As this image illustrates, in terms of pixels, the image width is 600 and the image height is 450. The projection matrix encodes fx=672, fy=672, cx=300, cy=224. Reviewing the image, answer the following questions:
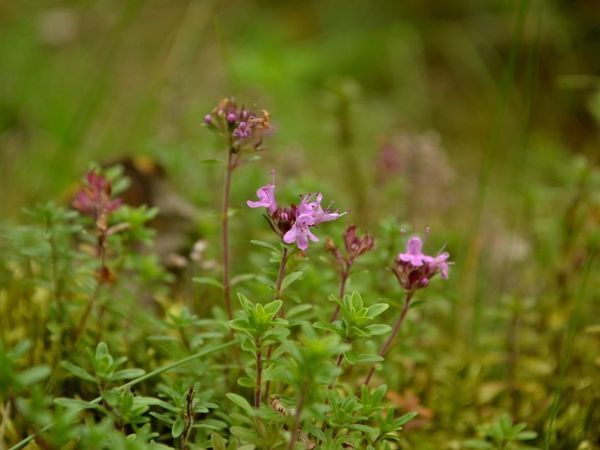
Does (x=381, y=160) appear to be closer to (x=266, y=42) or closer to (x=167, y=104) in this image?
(x=167, y=104)

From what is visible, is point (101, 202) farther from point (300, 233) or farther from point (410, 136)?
point (410, 136)

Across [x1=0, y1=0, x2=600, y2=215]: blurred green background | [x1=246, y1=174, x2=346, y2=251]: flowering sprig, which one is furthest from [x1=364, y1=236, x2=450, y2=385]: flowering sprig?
[x1=0, y1=0, x2=600, y2=215]: blurred green background

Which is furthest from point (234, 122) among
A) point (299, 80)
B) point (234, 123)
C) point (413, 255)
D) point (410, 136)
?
point (299, 80)

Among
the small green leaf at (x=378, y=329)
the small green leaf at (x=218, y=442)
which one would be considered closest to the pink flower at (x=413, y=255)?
the small green leaf at (x=378, y=329)

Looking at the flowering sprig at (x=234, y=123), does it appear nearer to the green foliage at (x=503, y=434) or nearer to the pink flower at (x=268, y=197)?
the pink flower at (x=268, y=197)

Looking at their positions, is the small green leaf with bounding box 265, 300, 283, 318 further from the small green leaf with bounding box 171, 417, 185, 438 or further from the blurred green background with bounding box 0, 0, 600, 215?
the blurred green background with bounding box 0, 0, 600, 215

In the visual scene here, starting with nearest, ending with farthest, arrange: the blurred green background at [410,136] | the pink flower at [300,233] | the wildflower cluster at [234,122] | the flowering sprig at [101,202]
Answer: the pink flower at [300,233], the wildflower cluster at [234,122], the flowering sprig at [101,202], the blurred green background at [410,136]
